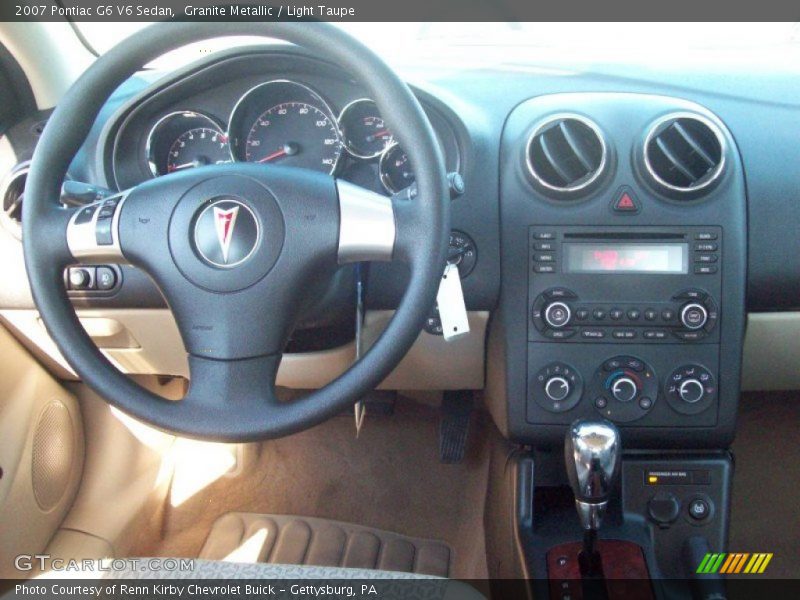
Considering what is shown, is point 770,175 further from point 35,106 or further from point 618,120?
point 35,106

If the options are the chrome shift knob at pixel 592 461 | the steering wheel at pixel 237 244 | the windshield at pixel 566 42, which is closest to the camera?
the steering wheel at pixel 237 244

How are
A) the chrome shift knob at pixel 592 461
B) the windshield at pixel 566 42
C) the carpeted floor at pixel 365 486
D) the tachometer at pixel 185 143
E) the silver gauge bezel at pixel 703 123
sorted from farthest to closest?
1. the carpeted floor at pixel 365 486
2. the windshield at pixel 566 42
3. the tachometer at pixel 185 143
4. the silver gauge bezel at pixel 703 123
5. the chrome shift knob at pixel 592 461

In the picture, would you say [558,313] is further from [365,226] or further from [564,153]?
[365,226]

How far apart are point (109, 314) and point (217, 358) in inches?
22.2

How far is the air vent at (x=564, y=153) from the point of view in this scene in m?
1.26

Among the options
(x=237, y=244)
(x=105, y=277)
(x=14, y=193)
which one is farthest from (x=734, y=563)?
(x=14, y=193)

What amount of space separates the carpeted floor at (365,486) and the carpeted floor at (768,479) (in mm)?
637

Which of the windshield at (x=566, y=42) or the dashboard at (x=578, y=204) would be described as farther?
the windshield at (x=566, y=42)

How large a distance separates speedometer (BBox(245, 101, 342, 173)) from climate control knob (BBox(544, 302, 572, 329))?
1.51ft

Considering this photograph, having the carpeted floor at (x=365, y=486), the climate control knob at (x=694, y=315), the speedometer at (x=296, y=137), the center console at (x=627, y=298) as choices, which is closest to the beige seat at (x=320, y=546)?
the carpeted floor at (x=365, y=486)

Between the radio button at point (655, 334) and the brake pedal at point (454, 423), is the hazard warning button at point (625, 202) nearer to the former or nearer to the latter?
the radio button at point (655, 334)

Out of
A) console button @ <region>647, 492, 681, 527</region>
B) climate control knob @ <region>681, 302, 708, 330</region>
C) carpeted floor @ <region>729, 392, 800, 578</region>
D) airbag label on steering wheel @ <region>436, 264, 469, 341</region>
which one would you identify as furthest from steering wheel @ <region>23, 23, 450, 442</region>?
carpeted floor @ <region>729, 392, 800, 578</region>

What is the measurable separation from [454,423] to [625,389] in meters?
0.68

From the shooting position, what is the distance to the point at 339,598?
1068 millimetres
